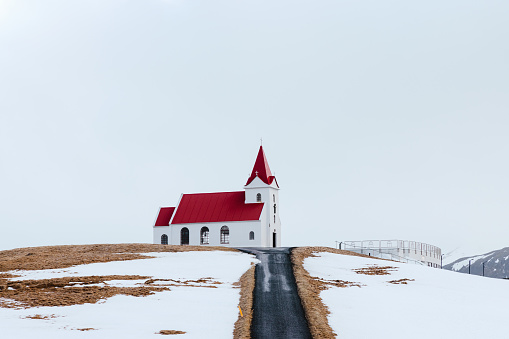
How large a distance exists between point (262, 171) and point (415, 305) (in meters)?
53.8

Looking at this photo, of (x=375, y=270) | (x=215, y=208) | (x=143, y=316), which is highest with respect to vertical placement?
(x=215, y=208)

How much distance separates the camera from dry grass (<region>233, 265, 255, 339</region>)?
23806mm

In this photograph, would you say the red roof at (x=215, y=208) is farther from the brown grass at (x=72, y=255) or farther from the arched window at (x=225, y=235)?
the brown grass at (x=72, y=255)

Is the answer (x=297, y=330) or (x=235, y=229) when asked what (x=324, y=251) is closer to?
(x=235, y=229)

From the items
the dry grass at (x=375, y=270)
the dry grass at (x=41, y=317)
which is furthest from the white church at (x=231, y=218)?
the dry grass at (x=41, y=317)

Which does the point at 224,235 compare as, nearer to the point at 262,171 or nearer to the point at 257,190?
the point at 257,190

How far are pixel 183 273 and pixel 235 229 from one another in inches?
1549

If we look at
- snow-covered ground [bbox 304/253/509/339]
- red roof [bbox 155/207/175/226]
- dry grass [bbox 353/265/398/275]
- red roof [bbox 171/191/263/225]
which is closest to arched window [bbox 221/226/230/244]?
red roof [bbox 171/191/263/225]

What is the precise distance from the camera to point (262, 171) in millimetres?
85062

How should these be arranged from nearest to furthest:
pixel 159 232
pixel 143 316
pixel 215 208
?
pixel 143 316, pixel 215 208, pixel 159 232

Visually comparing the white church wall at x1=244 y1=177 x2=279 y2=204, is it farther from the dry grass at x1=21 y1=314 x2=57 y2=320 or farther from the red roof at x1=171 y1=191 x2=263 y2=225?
the dry grass at x1=21 y1=314 x2=57 y2=320

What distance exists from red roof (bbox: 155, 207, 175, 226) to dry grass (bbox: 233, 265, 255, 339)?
48.4 meters

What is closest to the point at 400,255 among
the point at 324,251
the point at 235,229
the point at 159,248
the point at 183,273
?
the point at 235,229

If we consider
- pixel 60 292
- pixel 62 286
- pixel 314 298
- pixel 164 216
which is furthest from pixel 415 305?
pixel 164 216
